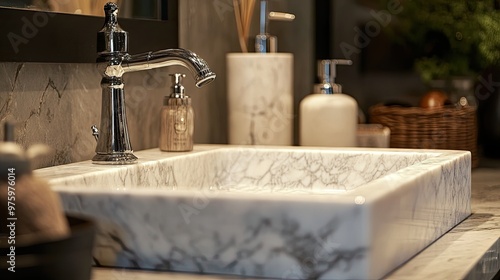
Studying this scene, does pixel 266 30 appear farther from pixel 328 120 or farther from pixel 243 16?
pixel 328 120

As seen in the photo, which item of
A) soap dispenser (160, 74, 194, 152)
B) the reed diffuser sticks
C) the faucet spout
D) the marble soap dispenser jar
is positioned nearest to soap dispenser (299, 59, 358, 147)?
the marble soap dispenser jar

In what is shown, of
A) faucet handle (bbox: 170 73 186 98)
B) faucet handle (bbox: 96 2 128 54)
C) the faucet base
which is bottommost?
the faucet base

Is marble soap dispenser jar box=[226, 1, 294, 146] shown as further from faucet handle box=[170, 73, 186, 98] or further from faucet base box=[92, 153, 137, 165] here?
faucet base box=[92, 153, 137, 165]

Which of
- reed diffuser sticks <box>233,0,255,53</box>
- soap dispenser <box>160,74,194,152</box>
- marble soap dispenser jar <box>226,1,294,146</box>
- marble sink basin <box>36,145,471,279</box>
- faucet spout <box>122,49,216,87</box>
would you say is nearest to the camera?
marble sink basin <box>36,145,471,279</box>

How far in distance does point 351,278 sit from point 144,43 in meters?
0.67

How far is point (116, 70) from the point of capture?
1221mm

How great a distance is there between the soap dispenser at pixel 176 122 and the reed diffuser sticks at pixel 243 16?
402 millimetres

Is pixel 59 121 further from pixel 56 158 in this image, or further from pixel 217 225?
pixel 217 225

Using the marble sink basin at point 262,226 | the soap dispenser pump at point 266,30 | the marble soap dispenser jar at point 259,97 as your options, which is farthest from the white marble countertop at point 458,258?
the soap dispenser pump at point 266,30

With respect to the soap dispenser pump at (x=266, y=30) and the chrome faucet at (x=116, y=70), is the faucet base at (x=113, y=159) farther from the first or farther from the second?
the soap dispenser pump at (x=266, y=30)

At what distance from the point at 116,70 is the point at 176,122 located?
0.67ft

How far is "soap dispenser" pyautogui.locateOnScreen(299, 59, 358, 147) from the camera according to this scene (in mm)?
1635

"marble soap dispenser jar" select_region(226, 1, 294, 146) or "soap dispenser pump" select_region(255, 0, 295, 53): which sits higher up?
"soap dispenser pump" select_region(255, 0, 295, 53)

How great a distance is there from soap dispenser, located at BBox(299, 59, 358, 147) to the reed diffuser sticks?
0.21 m
